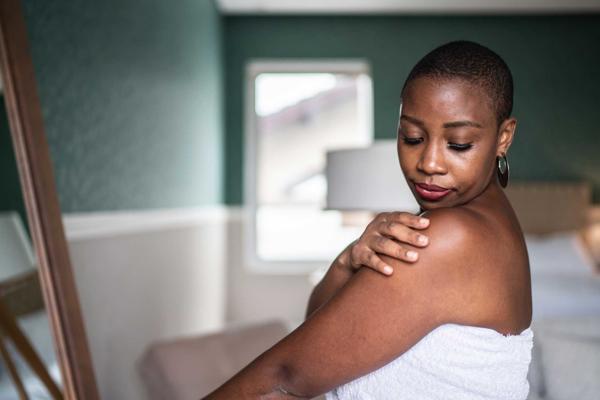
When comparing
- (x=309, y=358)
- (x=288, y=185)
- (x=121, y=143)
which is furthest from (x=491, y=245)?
(x=288, y=185)

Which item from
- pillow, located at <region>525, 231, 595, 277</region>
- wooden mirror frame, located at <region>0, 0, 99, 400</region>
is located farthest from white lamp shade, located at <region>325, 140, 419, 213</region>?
pillow, located at <region>525, 231, 595, 277</region>

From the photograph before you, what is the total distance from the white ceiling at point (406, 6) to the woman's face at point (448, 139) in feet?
14.6

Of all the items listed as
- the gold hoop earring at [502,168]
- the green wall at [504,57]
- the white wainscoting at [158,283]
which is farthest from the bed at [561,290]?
the white wainscoting at [158,283]

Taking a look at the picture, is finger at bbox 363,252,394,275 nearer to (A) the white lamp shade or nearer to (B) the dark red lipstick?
(B) the dark red lipstick

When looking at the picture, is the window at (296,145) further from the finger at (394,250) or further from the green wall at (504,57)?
the finger at (394,250)

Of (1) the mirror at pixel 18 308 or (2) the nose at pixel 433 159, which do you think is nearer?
(2) the nose at pixel 433 159

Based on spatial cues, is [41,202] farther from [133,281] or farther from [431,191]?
[133,281]

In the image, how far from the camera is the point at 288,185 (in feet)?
17.9

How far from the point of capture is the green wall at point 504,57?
5.36 metres

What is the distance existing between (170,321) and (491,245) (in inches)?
115

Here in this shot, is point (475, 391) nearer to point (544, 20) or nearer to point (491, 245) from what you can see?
point (491, 245)

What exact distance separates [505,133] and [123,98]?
198 cm

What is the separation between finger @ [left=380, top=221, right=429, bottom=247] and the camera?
74 cm

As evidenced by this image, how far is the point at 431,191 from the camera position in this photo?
0.85 m
